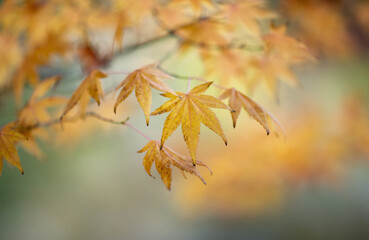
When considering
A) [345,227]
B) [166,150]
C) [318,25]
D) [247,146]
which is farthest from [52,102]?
[345,227]

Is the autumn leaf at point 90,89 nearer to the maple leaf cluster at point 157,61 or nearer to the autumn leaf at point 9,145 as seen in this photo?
the maple leaf cluster at point 157,61

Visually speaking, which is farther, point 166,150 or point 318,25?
point 318,25

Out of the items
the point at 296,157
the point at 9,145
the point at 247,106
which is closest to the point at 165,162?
the point at 247,106

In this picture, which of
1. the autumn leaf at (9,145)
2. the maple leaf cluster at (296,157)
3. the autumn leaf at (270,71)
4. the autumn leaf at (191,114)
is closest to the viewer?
the autumn leaf at (191,114)

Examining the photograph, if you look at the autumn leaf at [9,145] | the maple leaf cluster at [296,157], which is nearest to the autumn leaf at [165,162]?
the autumn leaf at [9,145]

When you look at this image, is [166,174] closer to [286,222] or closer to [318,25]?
[318,25]

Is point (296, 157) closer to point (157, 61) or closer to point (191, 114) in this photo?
point (157, 61)

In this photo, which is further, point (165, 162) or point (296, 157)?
point (296, 157)
